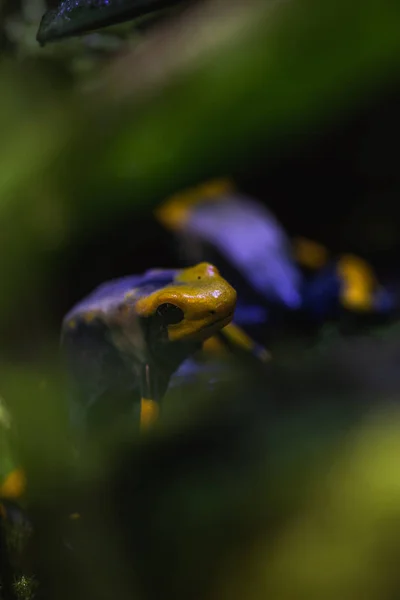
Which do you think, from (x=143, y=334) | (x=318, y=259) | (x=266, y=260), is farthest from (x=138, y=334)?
(x=318, y=259)

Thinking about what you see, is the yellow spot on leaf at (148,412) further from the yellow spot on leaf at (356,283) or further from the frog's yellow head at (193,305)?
the yellow spot on leaf at (356,283)

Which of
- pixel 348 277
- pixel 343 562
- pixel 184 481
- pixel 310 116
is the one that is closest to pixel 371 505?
pixel 343 562

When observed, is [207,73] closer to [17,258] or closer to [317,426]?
[17,258]

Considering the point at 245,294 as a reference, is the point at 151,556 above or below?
below

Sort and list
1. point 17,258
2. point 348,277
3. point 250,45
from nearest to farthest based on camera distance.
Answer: point 250,45 → point 17,258 → point 348,277

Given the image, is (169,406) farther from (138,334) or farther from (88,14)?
(88,14)

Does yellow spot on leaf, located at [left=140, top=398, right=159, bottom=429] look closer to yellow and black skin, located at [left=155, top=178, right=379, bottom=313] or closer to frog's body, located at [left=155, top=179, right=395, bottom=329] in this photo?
frog's body, located at [left=155, top=179, right=395, bottom=329]

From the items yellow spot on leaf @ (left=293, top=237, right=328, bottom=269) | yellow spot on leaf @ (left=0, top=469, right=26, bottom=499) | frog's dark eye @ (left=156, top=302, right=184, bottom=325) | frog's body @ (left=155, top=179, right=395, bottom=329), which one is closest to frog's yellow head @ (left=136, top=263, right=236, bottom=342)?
frog's dark eye @ (left=156, top=302, right=184, bottom=325)
